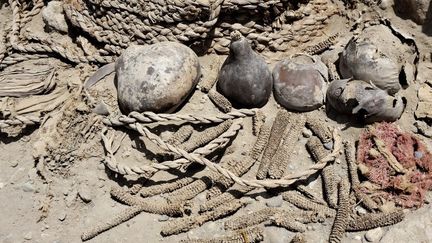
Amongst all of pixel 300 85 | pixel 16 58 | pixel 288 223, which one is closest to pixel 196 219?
pixel 288 223

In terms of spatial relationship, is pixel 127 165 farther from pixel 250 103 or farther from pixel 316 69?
pixel 316 69

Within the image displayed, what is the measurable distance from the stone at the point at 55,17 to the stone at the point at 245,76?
1.27 meters

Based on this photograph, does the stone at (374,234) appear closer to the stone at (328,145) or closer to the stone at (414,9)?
the stone at (328,145)

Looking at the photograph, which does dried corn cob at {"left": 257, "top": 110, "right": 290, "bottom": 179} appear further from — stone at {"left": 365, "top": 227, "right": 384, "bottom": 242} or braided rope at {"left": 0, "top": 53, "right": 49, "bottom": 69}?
braided rope at {"left": 0, "top": 53, "right": 49, "bottom": 69}

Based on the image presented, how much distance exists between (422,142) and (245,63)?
1140 millimetres

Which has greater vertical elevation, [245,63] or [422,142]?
[245,63]

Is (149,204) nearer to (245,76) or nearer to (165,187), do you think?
(165,187)

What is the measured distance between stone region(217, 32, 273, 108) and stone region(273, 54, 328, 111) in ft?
0.24

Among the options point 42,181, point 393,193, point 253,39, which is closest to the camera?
point 393,193

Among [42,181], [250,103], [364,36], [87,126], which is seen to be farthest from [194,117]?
[364,36]

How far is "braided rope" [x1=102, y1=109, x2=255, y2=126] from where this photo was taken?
115 inches

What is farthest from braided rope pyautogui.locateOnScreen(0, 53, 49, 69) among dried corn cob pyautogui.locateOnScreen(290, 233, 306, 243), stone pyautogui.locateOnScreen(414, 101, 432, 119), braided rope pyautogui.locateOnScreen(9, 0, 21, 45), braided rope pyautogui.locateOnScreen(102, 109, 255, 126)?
stone pyautogui.locateOnScreen(414, 101, 432, 119)

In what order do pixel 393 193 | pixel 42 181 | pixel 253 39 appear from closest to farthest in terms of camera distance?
pixel 393 193 → pixel 42 181 → pixel 253 39

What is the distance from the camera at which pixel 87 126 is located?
10.00ft
